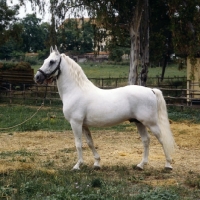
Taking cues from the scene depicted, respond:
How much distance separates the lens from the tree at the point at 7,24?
22812 mm

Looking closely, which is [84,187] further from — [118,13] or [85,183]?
[118,13]

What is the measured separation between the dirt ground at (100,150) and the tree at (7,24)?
1202 cm

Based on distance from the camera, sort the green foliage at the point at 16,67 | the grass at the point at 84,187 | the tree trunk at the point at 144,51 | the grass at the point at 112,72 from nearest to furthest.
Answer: the grass at the point at 84,187 < the tree trunk at the point at 144,51 < the green foliage at the point at 16,67 < the grass at the point at 112,72

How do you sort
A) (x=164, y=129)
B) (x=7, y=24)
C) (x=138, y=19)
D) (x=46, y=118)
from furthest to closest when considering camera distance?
(x=7, y=24) < (x=138, y=19) < (x=46, y=118) < (x=164, y=129)

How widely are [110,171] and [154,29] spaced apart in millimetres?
20537

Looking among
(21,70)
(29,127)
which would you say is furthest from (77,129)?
(21,70)

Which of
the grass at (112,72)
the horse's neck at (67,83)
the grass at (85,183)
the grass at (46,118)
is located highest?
the horse's neck at (67,83)

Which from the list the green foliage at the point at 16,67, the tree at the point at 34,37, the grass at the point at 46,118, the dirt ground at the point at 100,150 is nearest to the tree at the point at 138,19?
the grass at the point at 46,118

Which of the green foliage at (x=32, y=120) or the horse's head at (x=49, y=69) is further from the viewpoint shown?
the green foliage at (x=32, y=120)

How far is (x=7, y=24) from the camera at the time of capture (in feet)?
76.7

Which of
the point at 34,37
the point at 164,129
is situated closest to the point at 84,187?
the point at 164,129

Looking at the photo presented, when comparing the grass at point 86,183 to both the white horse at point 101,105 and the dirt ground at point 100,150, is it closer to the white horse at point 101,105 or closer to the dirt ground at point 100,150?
the dirt ground at point 100,150

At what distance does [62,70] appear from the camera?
759cm

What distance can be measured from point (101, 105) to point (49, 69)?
1.13 meters
